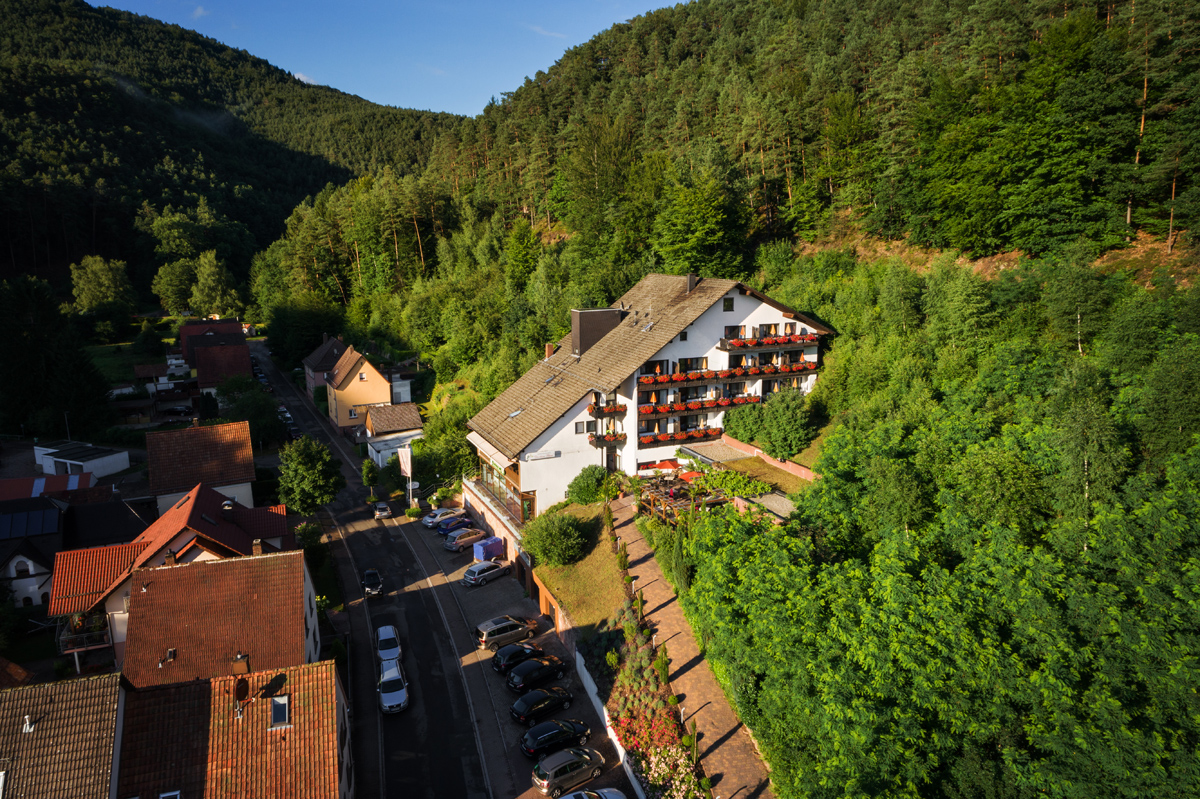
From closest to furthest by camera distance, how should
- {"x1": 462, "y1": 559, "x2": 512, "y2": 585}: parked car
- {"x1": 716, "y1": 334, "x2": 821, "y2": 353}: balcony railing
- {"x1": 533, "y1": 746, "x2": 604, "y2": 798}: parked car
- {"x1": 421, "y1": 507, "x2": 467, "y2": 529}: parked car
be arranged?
{"x1": 533, "y1": 746, "x2": 604, "y2": 798}: parked car
{"x1": 462, "y1": 559, "x2": 512, "y2": 585}: parked car
{"x1": 716, "y1": 334, "x2": 821, "y2": 353}: balcony railing
{"x1": 421, "y1": 507, "x2": 467, "y2": 529}: parked car

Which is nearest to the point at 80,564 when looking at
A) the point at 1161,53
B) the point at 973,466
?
the point at 973,466

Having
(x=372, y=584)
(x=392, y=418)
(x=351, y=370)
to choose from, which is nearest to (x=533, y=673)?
(x=372, y=584)

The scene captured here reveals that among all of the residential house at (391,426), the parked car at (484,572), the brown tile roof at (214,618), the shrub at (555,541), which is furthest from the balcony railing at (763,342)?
the residential house at (391,426)

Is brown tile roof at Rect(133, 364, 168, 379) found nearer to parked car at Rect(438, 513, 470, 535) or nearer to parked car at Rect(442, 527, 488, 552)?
parked car at Rect(438, 513, 470, 535)

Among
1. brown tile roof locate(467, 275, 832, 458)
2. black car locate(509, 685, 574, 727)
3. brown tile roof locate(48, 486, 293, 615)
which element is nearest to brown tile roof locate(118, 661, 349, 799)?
black car locate(509, 685, 574, 727)

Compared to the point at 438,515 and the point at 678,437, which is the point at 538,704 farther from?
the point at 438,515
